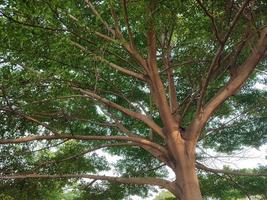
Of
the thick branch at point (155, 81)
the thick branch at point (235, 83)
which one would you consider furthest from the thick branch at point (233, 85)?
the thick branch at point (155, 81)

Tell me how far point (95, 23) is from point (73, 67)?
108 centimetres

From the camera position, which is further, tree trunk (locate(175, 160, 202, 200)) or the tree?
tree trunk (locate(175, 160, 202, 200))

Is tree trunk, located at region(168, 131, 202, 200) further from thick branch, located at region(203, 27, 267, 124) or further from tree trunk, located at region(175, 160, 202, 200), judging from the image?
thick branch, located at region(203, 27, 267, 124)

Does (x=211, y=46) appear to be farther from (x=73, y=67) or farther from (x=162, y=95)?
(x=73, y=67)

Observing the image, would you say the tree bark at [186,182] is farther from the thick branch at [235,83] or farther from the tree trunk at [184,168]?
the thick branch at [235,83]

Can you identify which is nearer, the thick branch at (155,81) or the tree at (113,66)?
the tree at (113,66)

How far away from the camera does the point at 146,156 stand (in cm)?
961

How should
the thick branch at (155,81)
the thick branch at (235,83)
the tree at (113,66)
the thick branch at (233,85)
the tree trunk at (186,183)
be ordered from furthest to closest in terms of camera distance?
the thick branch at (155,81) < the thick branch at (235,83) < the thick branch at (233,85) < the tree trunk at (186,183) < the tree at (113,66)

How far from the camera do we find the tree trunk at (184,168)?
582 cm

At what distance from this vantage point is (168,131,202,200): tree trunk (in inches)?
229

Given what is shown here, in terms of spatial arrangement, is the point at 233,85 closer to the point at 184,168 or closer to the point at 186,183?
the point at 184,168

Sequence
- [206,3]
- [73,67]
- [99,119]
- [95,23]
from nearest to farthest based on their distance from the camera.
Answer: [206,3] < [73,67] < [95,23] < [99,119]

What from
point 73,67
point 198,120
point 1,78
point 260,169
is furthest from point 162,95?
point 260,169

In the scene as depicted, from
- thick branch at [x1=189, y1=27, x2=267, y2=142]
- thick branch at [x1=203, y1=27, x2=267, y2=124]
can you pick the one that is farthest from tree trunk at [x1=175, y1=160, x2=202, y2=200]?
thick branch at [x1=203, y1=27, x2=267, y2=124]
